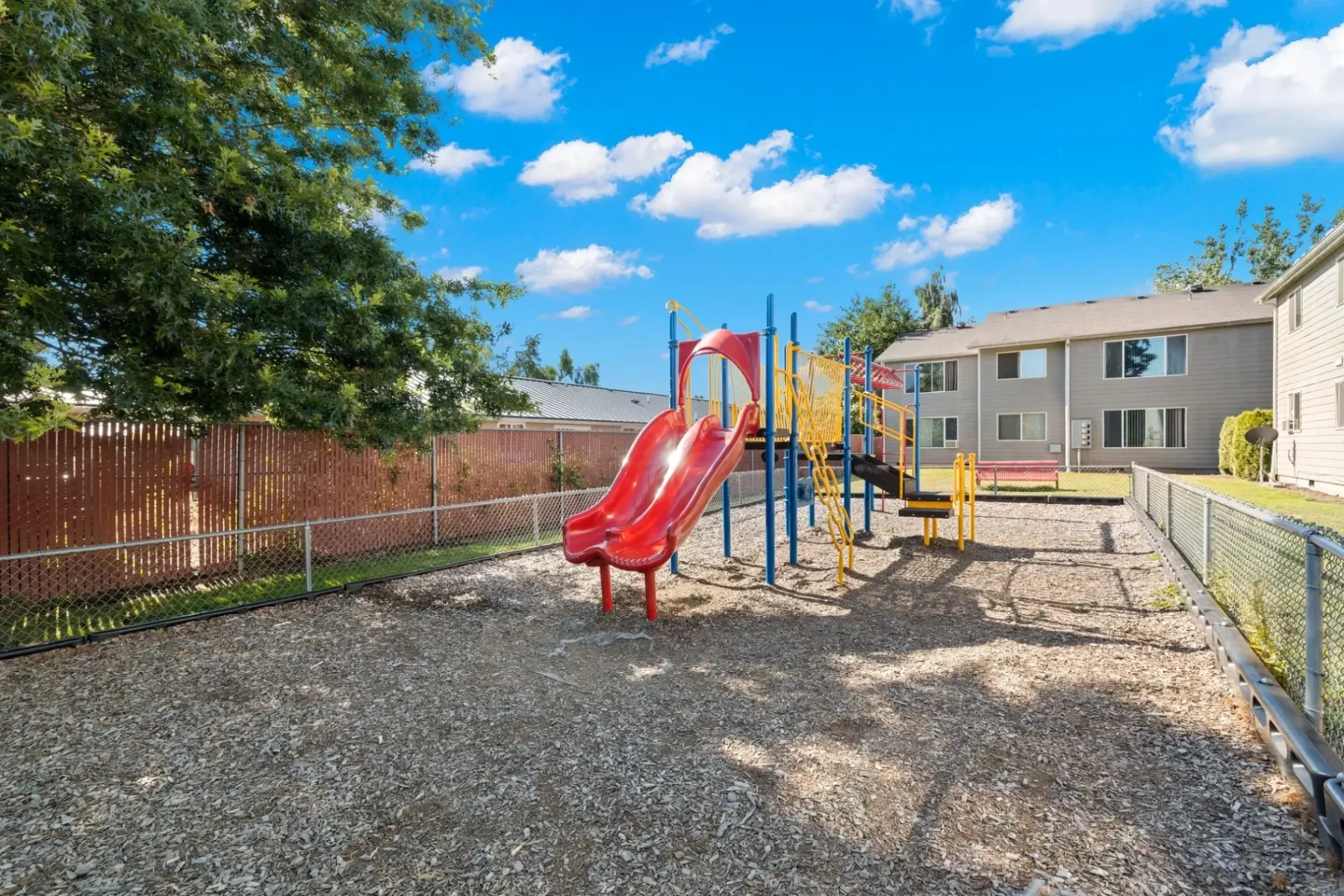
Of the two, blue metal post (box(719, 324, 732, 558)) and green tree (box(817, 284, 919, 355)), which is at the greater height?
green tree (box(817, 284, 919, 355))

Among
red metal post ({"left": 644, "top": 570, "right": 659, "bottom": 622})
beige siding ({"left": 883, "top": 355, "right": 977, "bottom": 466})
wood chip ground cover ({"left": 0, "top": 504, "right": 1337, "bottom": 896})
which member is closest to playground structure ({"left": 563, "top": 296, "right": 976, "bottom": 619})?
red metal post ({"left": 644, "top": 570, "right": 659, "bottom": 622})

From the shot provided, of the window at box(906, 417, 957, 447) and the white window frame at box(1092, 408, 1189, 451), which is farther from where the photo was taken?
the window at box(906, 417, 957, 447)

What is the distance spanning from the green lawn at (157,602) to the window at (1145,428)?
73.9 feet

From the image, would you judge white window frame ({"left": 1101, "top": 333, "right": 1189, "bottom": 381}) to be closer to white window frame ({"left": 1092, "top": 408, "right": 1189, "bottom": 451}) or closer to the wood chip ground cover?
white window frame ({"left": 1092, "top": 408, "right": 1189, "bottom": 451})

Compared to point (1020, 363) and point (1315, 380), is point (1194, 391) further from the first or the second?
point (1315, 380)

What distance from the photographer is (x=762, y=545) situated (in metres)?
10.4

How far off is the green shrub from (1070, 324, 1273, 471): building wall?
2.61 meters

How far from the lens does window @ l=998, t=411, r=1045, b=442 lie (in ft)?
77.7

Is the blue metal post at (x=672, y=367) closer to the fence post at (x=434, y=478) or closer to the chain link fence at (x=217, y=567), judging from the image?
the chain link fence at (x=217, y=567)

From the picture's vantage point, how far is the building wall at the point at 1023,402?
23.3 meters

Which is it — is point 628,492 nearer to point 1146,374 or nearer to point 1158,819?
point 1158,819

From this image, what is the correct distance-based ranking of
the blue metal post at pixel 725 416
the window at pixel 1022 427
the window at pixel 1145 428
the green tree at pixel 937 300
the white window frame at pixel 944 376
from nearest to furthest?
the blue metal post at pixel 725 416
the window at pixel 1145 428
the window at pixel 1022 427
the white window frame at pixel 944 376
the green tree at pixel 937 300

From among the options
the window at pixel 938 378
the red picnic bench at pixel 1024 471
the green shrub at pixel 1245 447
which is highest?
the window at pixel 938 378

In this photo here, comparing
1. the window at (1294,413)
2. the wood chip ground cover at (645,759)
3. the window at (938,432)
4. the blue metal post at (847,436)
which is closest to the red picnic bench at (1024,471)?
the window at (1294,413)
